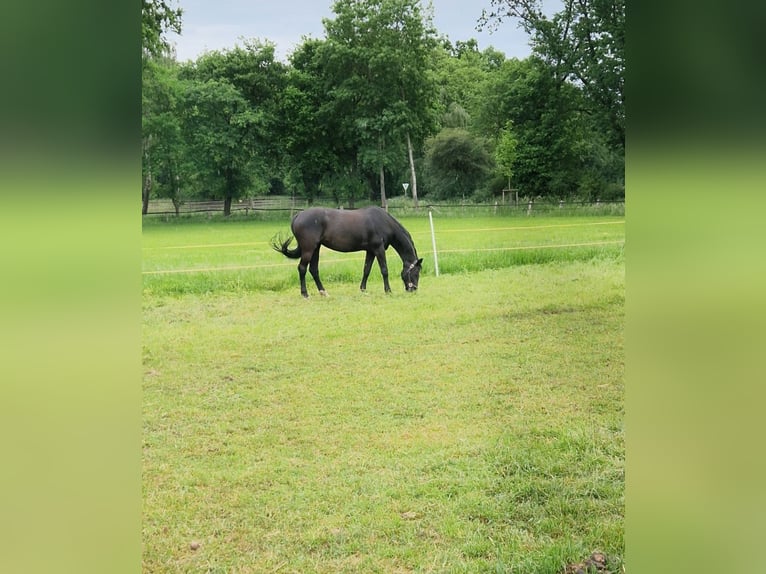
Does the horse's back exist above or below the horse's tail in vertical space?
above

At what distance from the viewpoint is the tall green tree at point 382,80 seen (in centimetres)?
190

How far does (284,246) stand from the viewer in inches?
78.8

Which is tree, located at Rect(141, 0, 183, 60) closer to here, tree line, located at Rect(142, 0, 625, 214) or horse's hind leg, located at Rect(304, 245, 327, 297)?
tree line, located at Rect(142, 0, 625, 214)

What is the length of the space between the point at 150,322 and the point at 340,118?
884mm

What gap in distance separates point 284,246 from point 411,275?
18.0 inches

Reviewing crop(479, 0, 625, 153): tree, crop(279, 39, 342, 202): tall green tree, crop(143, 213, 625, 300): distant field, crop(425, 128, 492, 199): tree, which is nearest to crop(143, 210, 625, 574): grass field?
crop(143, 213, 625, 300): distant field

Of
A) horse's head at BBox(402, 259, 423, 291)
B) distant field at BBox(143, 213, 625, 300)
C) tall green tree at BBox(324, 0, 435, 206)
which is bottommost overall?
horse's head at BBox(402, 259, 423, 291)

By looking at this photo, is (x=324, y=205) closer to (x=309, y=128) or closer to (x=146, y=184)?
(x=309, y=128)

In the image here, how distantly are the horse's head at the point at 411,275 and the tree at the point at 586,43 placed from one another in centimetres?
75

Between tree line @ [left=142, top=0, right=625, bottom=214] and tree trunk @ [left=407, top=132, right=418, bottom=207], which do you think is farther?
tree trunk @ [left=407, top=132, right=418, bottom=207]

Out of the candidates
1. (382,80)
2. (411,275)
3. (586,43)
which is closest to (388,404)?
(411,275)

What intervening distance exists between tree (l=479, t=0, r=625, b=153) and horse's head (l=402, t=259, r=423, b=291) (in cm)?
75

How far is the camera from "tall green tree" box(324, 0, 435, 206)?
74.7 inches
